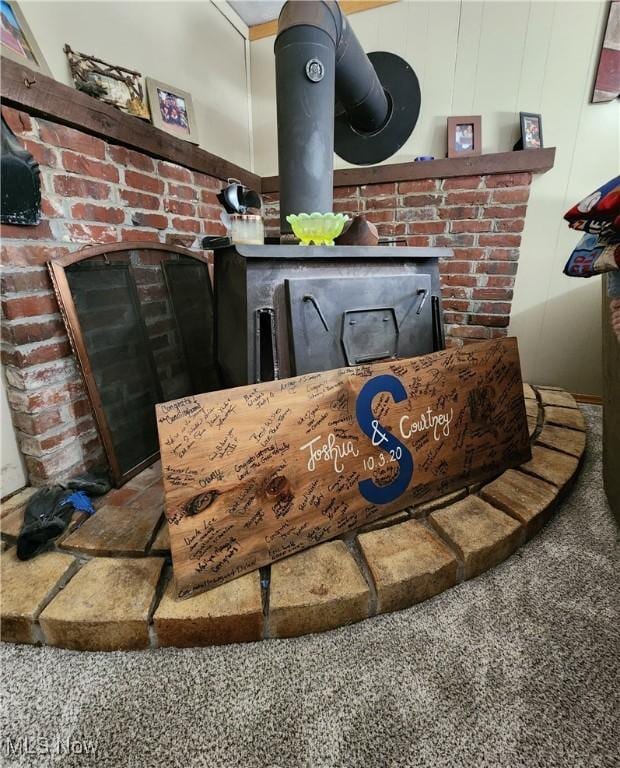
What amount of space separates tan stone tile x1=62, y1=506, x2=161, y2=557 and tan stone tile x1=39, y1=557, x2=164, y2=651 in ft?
0.25

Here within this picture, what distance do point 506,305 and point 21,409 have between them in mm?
A: 2055

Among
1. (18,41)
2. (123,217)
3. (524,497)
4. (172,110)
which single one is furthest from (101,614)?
(172,110)

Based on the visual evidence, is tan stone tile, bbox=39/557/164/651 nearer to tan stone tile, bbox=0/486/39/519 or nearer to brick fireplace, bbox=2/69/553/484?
tan stone tile, bbox=0/486/39/519

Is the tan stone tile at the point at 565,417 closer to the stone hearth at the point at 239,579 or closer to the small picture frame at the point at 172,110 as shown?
the stone hearth at the point at 239,579

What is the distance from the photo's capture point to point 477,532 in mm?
926

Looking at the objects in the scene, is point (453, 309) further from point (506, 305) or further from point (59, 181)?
point (59, 181)

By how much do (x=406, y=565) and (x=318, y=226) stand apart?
93 centimetres

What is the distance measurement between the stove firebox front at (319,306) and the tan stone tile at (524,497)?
19.7 inches

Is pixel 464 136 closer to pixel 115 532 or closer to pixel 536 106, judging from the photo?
pixel 536 106

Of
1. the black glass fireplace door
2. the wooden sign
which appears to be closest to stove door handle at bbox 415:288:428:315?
the black glass fireplace door

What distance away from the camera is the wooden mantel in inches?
37.0

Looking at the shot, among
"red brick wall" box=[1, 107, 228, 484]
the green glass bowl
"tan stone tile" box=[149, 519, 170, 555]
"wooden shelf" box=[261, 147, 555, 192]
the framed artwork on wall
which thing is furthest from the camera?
"wooden shelf" box=[261, 147, 555, 192]

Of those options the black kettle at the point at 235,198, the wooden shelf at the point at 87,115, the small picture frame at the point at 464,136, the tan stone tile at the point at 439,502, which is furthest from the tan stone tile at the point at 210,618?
the small picture frame at the point at 464,136

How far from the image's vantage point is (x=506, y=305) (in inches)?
73.4
